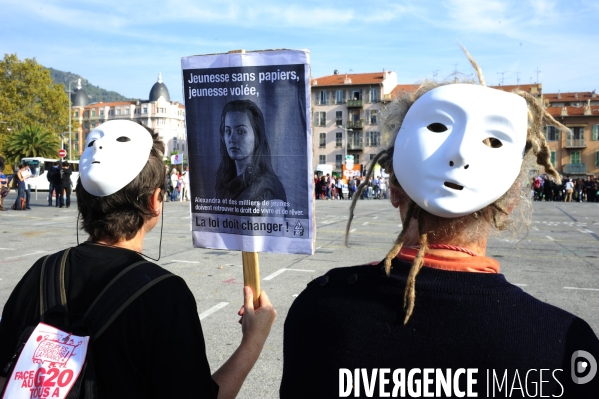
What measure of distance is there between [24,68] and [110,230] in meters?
71.5

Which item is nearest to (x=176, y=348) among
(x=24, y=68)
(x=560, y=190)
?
(x=560, y=190)

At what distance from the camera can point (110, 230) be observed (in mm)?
2215

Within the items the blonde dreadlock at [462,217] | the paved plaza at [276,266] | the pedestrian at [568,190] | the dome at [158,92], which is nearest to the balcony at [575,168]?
the pedestrian at [568,190]

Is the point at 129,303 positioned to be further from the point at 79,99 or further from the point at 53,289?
the point at 79,99

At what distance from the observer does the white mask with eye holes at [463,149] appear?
157cm

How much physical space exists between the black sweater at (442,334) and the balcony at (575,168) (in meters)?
91.7

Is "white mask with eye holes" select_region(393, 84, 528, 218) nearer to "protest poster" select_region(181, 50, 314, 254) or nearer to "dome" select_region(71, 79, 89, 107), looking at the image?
"protest poster" select_region(181, 50, 314, 254)

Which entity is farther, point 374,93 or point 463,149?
point 374,93

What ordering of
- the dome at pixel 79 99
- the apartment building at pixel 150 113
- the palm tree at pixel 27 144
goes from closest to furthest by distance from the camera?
the palm tree at pixel 27 144, the apartment building at pixel 150 113, the dome at pixel 79 99

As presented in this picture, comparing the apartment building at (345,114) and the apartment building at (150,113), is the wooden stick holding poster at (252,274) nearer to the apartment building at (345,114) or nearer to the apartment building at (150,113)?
the apartment building at (345,114)

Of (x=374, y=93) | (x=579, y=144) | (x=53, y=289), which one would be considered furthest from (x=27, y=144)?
(x=579, y=144)

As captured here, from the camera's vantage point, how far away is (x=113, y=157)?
7.28 ft

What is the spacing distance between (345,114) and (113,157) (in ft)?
325

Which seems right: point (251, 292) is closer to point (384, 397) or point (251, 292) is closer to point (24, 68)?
point (384, 397)
